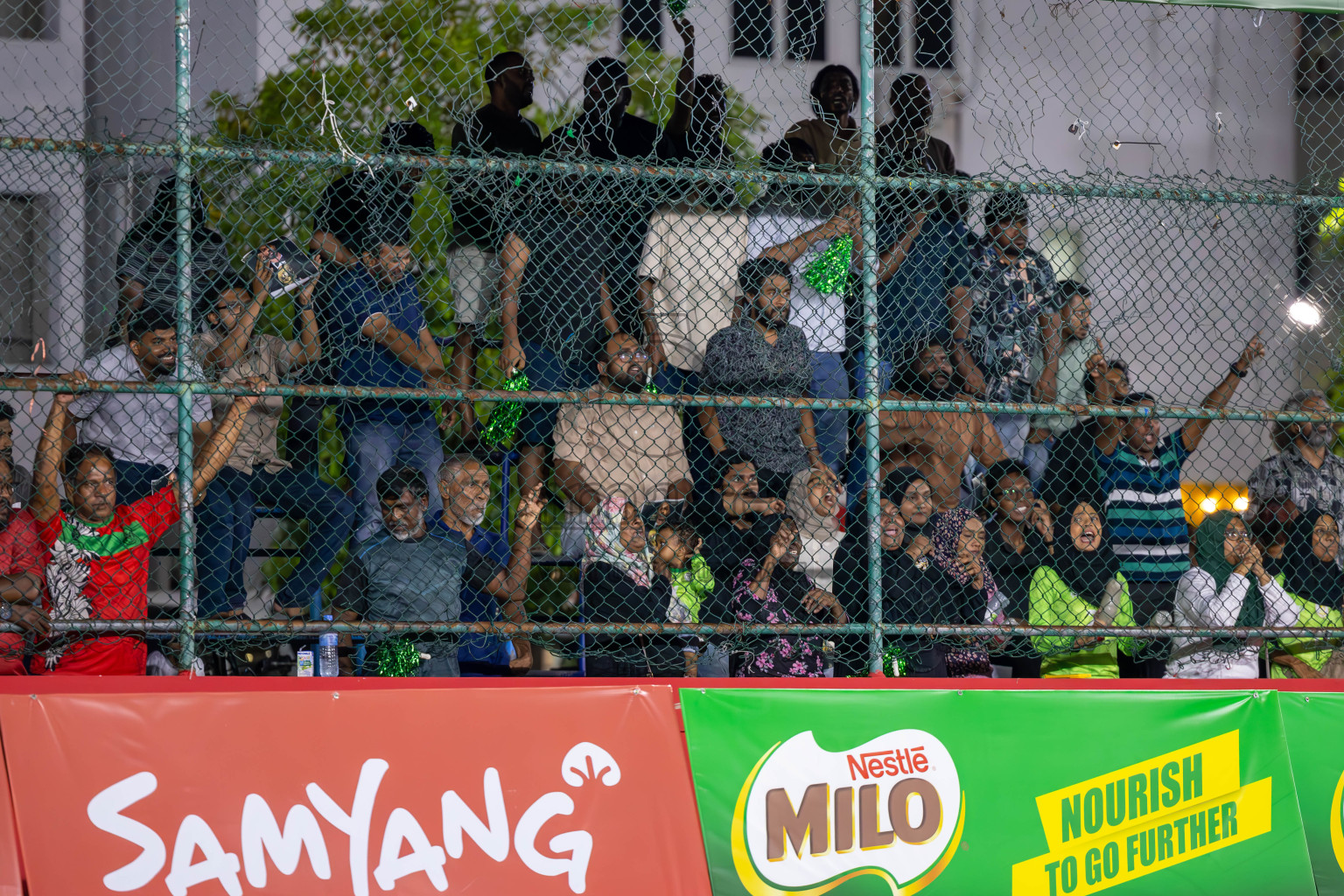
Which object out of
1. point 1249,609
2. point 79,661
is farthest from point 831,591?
point 79,661

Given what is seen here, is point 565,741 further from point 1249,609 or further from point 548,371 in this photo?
point 1249,609

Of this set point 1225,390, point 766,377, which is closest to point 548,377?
point 766,377

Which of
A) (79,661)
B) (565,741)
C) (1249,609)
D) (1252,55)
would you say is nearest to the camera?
(565,741)

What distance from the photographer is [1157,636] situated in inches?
175

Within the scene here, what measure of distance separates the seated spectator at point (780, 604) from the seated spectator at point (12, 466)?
8.68 feet

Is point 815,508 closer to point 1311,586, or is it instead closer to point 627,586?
point 627,586

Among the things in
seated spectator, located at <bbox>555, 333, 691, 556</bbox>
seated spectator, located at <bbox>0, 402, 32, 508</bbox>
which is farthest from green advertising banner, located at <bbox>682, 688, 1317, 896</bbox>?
seated spectator, located at <bbox>0, 402, 32, 508</bbox>

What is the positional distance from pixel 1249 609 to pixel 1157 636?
1207mm

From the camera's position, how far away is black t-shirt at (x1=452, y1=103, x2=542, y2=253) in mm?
4285

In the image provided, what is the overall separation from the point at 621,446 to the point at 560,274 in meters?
0.71

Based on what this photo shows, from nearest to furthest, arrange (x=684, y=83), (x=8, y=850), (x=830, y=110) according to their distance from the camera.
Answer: (x=8, y=850) < (x=684, y=83) < (x=830, y=110)

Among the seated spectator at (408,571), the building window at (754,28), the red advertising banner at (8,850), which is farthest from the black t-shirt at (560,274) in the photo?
the red advertising banner at (8,850)

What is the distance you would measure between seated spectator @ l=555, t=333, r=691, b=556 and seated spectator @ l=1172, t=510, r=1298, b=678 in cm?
225

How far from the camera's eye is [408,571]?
4742mm
